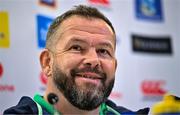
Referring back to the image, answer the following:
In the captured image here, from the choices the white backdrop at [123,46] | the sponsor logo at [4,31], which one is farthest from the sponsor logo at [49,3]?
the sponsor logo at [4,31]

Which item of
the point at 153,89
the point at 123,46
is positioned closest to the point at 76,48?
the point at 123,46

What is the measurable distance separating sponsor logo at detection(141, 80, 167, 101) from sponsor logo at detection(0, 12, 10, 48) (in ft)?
2.95

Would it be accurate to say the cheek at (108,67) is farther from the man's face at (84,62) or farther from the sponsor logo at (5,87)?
the sponsor logo at (5,87)

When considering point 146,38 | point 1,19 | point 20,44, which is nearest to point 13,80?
point 20,44

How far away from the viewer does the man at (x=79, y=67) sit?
993 mm

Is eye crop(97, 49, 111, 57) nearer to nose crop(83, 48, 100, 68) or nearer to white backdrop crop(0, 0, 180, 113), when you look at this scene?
nose crop(83, 48, 100, 68)

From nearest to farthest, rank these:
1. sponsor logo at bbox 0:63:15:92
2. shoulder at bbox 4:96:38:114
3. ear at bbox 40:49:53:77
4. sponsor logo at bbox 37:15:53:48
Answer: shoulder at bbox 4:96:38:114, ear at bbox 40:49:53:77, sponsor logo at bbox 0:63:15:92, sponsor logo at bbox 37:15:53:48

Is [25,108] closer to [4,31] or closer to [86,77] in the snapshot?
[86,77]

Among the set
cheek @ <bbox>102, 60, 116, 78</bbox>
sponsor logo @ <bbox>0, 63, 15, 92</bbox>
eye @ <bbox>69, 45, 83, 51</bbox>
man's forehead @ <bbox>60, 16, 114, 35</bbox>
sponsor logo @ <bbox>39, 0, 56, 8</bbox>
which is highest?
sponsor logo @ <bbox>39, 0, 56, 8</bbox>

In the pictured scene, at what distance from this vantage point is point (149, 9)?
2.55m

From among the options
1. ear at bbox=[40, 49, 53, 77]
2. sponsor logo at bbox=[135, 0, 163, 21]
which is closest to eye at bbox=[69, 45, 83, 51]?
→ ear at bbox=[40, 49, 53, 77]

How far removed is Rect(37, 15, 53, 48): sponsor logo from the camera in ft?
6.38

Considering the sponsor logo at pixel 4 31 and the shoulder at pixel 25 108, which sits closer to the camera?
the shoulder at pixel 25 108

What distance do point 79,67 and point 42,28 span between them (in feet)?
3.33
